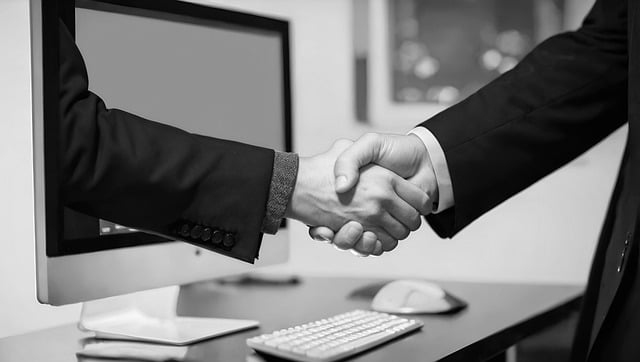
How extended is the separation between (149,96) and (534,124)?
0.60m

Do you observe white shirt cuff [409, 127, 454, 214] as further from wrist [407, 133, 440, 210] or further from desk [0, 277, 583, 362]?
desk [0, 277, 583, 362]

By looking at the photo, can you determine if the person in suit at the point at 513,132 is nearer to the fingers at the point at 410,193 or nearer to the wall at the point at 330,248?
the fingers at the point at 410,193

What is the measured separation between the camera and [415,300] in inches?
49.3

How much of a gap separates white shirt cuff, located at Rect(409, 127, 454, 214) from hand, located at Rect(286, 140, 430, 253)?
0.03 m

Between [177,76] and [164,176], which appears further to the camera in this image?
[177,76]

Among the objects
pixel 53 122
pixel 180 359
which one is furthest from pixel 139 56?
pixel 180 359

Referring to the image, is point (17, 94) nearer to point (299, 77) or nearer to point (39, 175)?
point (39, 175)

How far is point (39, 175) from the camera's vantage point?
0.97m

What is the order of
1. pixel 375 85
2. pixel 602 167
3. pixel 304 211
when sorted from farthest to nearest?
pixel 375 85 < pixel 602 167 < pixel 304 211

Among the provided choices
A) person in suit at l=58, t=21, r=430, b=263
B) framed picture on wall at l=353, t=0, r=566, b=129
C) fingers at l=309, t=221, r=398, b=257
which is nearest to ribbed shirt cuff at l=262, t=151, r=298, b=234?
person in suit at l=58, t=21, r=430, b=263

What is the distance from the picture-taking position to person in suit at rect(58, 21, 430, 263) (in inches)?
39.0

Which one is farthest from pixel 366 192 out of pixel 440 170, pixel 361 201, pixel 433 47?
pixel 433 47

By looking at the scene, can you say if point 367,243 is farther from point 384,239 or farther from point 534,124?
point 534,124

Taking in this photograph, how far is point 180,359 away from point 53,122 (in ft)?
1.09
